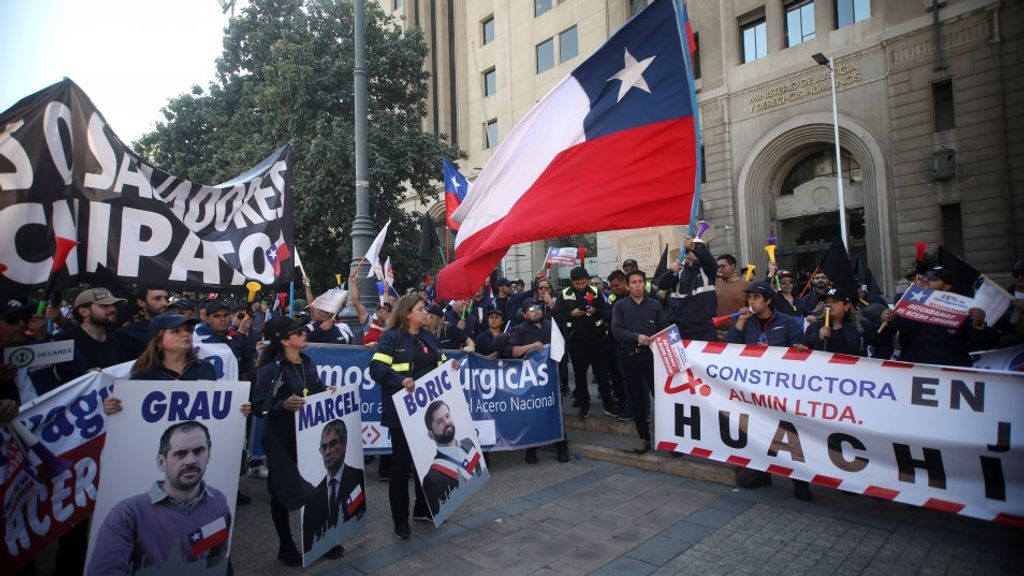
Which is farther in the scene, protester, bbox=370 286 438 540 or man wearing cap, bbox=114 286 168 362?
man wearing cap, bbox=114 286 168 362

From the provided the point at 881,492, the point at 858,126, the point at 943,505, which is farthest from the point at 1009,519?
the point at 858,126

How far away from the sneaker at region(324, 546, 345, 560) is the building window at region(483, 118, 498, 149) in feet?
83.8

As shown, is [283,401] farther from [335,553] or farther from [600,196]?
[600,196]

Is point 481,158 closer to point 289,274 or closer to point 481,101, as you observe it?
point 481,101

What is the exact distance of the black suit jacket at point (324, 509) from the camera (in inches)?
152

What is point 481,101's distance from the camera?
28.4m

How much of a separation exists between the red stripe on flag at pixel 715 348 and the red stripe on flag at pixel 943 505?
189 centimetres

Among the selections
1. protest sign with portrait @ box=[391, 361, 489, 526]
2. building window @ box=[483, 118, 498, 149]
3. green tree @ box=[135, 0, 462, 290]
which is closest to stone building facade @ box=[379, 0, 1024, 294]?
building window @ box=[483, 118, 498, 149]

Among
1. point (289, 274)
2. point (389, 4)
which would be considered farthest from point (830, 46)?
point (389, 4)

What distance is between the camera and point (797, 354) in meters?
4.73

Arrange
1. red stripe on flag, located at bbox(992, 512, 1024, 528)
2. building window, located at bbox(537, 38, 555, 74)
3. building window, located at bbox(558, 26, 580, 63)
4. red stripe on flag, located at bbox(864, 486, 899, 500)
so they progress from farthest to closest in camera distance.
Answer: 1. building window, located at bbox(537, 38, 555, 74)
2. building window, located at bbox(558, 26, 580, 63)
3. red stripe on flag, located at bbox(864, 486, 899, 500)
4. red stripe on flag, located at bbox(992, 512, 1024, 528)

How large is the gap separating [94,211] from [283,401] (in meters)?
2.21

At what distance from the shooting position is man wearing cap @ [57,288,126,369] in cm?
456

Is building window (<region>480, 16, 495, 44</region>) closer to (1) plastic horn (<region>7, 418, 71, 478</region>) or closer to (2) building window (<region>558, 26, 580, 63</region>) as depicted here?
(2) building window (<region>558, 26, 580, 63</region>)
